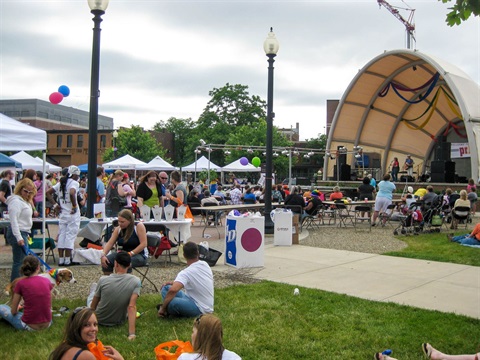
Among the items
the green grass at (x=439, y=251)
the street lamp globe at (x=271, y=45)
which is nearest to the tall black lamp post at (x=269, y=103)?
the street lamp globe at (x=271, y=45)

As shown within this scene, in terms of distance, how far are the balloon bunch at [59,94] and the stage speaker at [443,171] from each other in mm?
22251

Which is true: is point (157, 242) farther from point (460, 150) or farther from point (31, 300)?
point (460, 150)

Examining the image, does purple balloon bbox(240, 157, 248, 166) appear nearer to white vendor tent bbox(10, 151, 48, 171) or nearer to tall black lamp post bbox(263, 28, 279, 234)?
white vendor tent bbox(10, 151, 48, 171)

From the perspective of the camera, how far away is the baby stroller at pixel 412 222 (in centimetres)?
1474

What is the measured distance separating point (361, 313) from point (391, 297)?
1.18 meters

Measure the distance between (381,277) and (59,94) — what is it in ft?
29.3

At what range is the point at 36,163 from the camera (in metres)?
27.3

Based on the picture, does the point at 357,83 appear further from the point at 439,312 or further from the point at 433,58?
the point at 439,312

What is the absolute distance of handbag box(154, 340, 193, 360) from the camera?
4.07 m

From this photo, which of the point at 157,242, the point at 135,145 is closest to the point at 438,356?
the point at 157,242

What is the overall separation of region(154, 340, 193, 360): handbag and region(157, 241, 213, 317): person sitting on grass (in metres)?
1.26

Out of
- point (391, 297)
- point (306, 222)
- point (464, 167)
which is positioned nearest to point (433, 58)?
point (464, 167)

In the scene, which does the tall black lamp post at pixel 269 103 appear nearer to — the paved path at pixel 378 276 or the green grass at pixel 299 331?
the paved path at pixel 378 276

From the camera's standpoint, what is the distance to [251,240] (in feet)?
31.0
